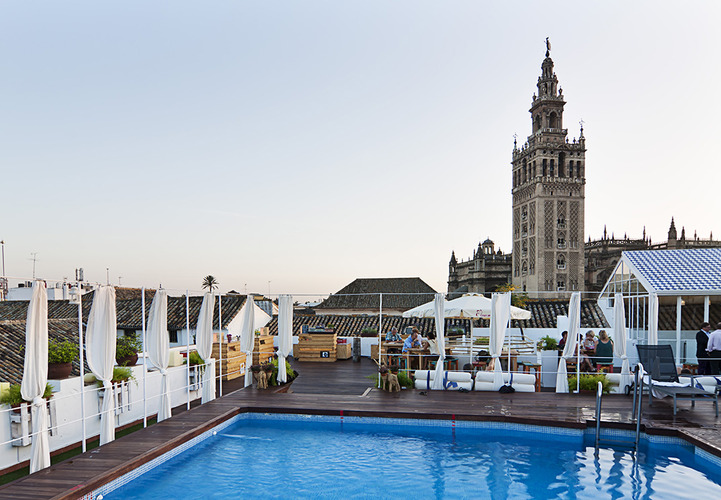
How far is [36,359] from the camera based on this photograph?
19.0ft

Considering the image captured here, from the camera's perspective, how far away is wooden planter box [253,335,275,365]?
15.1 metres

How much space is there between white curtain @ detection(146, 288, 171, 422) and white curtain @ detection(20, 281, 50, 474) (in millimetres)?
2528

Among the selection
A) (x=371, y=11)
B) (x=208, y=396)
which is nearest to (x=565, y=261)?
(x=371, y=11)

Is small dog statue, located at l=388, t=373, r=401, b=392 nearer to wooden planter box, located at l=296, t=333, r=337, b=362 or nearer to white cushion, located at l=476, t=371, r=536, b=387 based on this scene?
white cushion, located at l=476, t=371, r=536, b=387

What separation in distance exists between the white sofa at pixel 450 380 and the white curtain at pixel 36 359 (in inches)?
302

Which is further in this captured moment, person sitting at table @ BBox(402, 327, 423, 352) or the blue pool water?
person sitting at table @ BBox(402, 327, 423, 352)

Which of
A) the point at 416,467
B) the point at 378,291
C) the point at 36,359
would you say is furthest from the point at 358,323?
the point at 378,291

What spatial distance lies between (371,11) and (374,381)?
12104mm

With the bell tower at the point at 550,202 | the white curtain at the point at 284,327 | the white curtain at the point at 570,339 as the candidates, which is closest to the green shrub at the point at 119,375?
the white curtain at the point at 284,327

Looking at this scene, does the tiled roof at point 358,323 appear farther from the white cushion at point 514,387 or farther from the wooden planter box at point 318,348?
the white cushion at point 514,387

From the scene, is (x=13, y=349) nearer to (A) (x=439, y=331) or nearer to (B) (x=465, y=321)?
(A) (x=439, y=331)

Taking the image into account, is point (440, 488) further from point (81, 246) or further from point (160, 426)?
point (81, 246)

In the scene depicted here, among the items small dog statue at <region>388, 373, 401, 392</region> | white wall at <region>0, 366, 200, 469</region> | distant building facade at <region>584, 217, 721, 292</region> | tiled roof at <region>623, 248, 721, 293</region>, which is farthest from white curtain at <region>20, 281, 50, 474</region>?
distant building facade at <region>584, 217, 721, 292</region>

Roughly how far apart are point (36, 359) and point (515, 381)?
926cm
